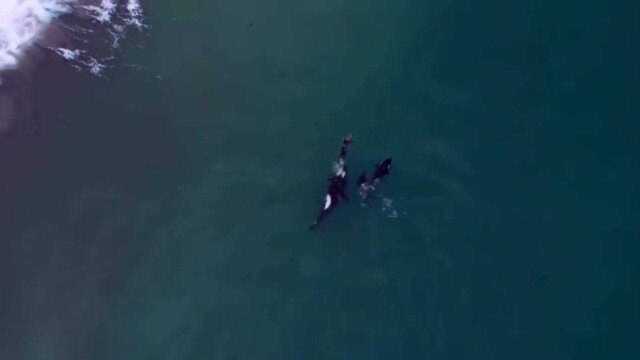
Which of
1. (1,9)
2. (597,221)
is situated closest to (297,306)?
(597,221)

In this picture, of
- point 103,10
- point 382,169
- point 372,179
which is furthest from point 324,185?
point 103,10

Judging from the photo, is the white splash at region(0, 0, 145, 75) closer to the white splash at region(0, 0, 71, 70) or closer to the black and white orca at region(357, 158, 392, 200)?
the white splash at region(0, 0, 71, 70)

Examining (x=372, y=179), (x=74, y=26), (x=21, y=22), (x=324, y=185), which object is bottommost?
(x=324, y=185)

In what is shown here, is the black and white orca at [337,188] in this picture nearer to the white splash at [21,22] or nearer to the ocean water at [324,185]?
the ocean water at [324,185]

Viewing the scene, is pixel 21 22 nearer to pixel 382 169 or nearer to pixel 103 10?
pixel 103 10

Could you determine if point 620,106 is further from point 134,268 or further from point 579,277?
point 134,268

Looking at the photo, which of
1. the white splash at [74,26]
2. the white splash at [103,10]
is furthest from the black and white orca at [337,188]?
the white splash at [103,10]

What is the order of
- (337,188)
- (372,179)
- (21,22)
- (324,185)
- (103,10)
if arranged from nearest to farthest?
(337,188) < (372,179) < (324,185) < (21,22) < (103,10)

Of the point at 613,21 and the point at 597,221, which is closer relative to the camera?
the point at 597,221

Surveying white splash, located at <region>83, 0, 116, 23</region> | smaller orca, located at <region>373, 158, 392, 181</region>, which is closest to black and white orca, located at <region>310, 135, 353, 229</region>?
smaller orca, located at <region>373, 158, 392, 181</region>
